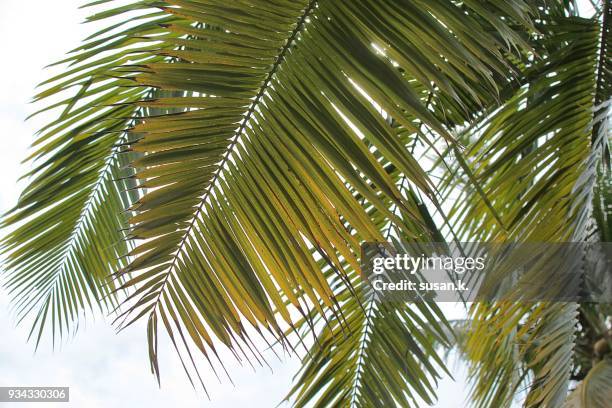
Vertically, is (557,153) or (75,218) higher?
(75,218)

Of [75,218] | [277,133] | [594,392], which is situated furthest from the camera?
[75,218]

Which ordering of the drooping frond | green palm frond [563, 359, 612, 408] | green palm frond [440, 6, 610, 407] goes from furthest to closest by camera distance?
green palm frond [440, 6, 610, 407], green palm frond [563, 359, 612, 408], the drooping frond

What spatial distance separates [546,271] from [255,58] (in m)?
0.81

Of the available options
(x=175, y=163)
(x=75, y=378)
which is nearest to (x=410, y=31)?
(x=175, y=163)

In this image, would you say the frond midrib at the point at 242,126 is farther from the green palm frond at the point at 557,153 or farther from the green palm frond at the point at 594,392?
the green palm frond at the point at 594,392

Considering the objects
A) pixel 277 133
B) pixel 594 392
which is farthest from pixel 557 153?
pixel 277 133

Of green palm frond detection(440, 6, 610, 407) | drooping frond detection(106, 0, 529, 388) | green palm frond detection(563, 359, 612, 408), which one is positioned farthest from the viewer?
green palm frond detection(440, 6, 610, 407)

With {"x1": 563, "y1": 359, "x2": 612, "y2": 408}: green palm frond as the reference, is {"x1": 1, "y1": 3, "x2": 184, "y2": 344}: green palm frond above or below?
above

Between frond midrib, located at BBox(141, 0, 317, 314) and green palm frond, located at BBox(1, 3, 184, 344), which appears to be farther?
green palm frond, located at BBox(1, 3, 184, 344)

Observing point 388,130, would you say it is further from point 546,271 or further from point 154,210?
point 546,271

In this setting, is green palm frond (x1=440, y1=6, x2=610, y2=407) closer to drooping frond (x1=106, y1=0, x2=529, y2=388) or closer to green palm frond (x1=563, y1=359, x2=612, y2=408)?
green palm frond (x1=563, y1=359, x2=612, y2=408)

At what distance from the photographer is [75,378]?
5.82 m

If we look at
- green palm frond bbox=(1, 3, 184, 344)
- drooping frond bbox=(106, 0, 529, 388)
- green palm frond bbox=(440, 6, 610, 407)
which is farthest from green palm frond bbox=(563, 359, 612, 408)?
green palm frond bbox=(1, 3, 184, 344)

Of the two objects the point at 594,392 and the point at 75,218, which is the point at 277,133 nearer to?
the point at 594,392
